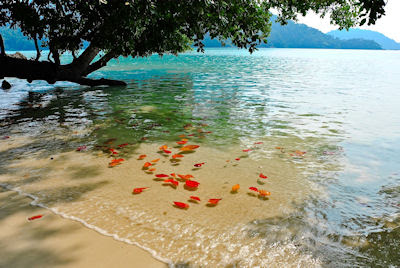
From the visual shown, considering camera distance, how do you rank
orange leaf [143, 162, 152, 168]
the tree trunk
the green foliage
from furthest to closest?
the tree trunk, the green foliage, orange leaf [143, 162, 152, 168]

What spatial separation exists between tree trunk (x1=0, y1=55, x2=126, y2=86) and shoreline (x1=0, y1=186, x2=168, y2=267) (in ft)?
43.5

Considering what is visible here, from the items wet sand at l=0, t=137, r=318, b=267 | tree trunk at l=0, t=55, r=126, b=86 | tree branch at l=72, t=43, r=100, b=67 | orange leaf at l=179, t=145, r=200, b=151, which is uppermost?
tree branch at l=72, t=43, r=100, b=67

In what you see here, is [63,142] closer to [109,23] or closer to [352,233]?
[109,23]

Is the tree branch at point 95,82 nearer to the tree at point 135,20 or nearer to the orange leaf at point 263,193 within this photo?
the tree at point 135,20

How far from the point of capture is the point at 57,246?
11.4 ft

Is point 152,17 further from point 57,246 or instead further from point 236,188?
point 57,246

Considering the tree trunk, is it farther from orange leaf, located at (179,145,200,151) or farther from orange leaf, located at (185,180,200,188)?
orange leaf, located at (185,180,200,188)

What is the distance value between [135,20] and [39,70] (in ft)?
28.4

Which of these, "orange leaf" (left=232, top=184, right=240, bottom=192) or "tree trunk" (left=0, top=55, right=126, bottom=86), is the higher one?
"tree trunk" (left=0, top=55, right=126, bottom=86)

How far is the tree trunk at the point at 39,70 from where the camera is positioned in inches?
564

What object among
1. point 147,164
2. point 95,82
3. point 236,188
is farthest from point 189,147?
point 95,82

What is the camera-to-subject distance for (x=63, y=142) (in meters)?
8.01

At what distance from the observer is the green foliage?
9.65m

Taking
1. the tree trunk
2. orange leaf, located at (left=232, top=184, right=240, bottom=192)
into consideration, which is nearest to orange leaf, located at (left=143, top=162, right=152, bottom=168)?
orange leaf, located at (left=232, top=184, right=240, bottom=192)
